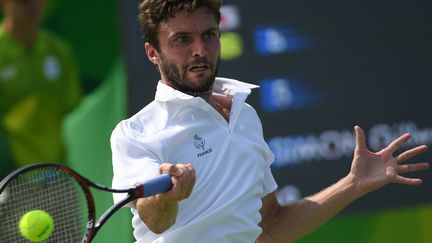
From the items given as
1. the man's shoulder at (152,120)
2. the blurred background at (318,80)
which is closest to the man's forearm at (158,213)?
the man's shoulder at (152,120)

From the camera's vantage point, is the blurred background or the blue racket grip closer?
the blue racket grip

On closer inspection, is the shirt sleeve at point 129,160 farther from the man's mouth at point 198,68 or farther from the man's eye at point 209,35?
the man's eye at point 209,35

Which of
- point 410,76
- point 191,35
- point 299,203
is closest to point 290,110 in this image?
point 410,76

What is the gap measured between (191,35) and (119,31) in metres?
2.84

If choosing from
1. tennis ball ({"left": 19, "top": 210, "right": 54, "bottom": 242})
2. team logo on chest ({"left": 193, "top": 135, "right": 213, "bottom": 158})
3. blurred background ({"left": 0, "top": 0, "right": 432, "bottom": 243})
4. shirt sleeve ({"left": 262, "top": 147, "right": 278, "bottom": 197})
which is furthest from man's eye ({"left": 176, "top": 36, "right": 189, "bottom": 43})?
blurred background ({"left": 0, "top": 0, "right": 432, "bottom": 243})

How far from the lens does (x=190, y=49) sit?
3811mm

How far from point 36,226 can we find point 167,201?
645mm

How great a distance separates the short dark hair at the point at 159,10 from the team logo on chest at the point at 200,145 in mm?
384

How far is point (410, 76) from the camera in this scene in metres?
6.67

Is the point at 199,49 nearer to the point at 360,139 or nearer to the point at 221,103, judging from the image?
the point at 221,103

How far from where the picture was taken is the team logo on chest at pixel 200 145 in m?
3.73

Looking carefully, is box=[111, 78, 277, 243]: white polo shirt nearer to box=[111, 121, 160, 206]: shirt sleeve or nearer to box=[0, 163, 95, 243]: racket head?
box=[111, 121, 160, 206]: shirt sleeve

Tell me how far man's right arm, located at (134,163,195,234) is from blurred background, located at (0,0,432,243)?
305 cm

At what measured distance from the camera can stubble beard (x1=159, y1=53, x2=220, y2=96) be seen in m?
3.83
